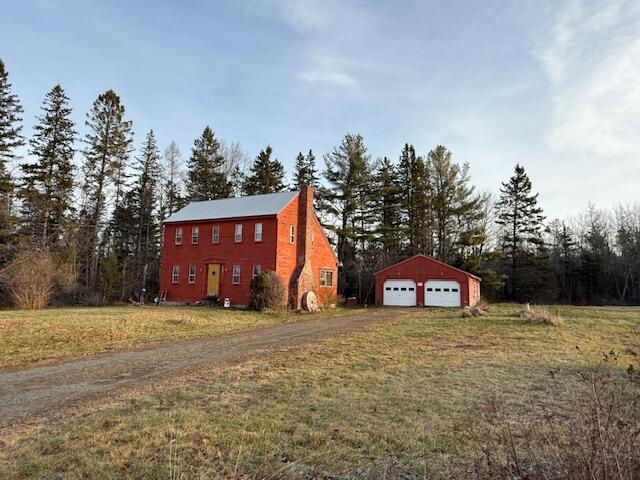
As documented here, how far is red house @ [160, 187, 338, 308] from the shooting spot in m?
26.3

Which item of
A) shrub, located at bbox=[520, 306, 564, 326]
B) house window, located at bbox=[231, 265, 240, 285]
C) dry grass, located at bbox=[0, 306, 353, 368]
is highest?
house window, located at bbox=[231, 265, 240, 285]

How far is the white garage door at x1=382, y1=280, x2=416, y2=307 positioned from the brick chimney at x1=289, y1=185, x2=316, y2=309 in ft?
28.5

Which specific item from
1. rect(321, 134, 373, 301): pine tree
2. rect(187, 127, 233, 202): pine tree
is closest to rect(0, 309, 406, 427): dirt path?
rect(321, 134, 373, 301): pine tree

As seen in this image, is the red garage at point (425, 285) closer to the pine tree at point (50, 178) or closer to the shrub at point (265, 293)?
the shrub at point (265, 293)

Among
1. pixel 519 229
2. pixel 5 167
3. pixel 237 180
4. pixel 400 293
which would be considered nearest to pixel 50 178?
pixel 5 167

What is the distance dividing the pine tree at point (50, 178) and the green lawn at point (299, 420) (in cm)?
2946

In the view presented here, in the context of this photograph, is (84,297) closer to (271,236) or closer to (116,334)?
(271,236)

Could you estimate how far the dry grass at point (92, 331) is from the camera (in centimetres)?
1085

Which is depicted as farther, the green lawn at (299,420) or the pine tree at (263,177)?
the pine tree at (263,177)

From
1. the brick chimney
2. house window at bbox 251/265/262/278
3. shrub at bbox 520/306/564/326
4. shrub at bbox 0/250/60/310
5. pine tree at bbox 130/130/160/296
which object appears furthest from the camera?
pine tree at bbox 130/130/160/296

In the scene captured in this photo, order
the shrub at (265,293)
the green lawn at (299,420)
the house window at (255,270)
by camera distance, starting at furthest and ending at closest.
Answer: the house window at (255,270) < the shrub at (265,293) < the green lawn at (299,420)

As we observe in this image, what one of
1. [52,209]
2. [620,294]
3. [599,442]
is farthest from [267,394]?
[620,294]

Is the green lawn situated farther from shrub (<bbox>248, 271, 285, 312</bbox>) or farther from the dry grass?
shrub (<bbox>248, 271, 285, 312</bbox>)

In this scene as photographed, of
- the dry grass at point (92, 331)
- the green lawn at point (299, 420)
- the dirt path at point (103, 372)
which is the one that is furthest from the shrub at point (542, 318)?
the dry grass at point (92, 331)
